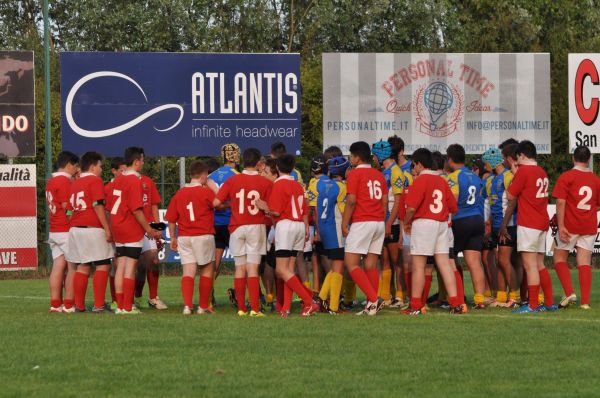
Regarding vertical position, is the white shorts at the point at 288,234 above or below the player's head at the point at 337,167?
below

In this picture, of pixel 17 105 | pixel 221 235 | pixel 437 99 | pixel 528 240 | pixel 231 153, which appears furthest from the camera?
pixel 437 99

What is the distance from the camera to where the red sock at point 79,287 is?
15711 mm

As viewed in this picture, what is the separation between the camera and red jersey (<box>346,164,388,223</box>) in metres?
15.0

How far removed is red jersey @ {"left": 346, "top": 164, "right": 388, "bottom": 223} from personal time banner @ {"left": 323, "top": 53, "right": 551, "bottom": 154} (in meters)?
12.7

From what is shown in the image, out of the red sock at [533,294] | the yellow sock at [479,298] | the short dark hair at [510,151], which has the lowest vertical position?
the yellow sock at [479,298]

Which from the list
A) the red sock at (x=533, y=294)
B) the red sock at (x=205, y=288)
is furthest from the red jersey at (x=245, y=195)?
the red sock at (x=533, y=294)

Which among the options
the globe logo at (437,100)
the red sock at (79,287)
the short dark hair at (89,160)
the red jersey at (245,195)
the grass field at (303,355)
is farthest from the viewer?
the globe logo at (437,100)

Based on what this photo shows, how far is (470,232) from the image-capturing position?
16.2 metres

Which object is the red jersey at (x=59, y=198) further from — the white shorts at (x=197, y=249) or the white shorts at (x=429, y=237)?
the white shorts at (x=429, y=237)

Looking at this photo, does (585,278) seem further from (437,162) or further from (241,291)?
(241,291)

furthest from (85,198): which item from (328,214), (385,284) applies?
(385,284)

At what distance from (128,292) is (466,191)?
4189 millimetres

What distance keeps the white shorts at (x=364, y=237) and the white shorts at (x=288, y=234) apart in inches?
22.4

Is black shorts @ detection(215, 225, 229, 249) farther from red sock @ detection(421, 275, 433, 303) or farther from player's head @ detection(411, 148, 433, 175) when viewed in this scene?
player's head @ detection(411, 148, 433, 175)
